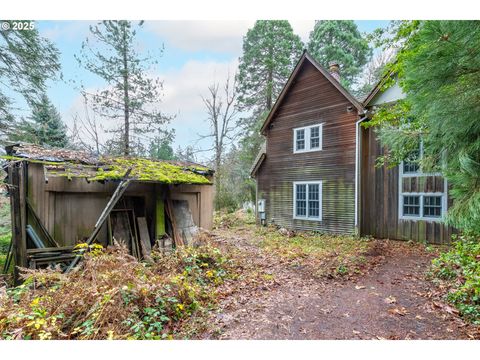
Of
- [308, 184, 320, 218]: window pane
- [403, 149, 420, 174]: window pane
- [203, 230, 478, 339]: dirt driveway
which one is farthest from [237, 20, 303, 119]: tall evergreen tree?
[203, 230, 478, 339]: dirt driveway

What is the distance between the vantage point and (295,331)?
3199 mm

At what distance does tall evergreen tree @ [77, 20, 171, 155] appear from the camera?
1232 cm

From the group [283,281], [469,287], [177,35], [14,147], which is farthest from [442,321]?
[14,147]

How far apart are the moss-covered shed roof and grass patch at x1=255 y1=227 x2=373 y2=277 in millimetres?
3652

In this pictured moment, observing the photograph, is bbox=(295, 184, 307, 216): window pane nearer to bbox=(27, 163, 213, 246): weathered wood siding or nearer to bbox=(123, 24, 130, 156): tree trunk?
bbox=(27, 163, 213, 246): weathered wood siding

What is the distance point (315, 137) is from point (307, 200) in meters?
2.87

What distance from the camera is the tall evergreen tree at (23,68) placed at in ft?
22.7

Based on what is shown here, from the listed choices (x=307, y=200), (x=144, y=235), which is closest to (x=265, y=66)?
(x=307, y=200)

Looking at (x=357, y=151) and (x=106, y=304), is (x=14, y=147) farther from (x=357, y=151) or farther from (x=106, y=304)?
(x=357, y=151)

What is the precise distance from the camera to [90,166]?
6223 mm

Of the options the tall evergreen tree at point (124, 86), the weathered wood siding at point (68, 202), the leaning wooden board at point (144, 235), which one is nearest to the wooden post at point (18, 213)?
the weathered wood siding at point (68, 202)

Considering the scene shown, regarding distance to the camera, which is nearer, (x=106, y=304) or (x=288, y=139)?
(x=106, y=304)

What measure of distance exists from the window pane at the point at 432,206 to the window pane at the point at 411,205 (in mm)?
195
